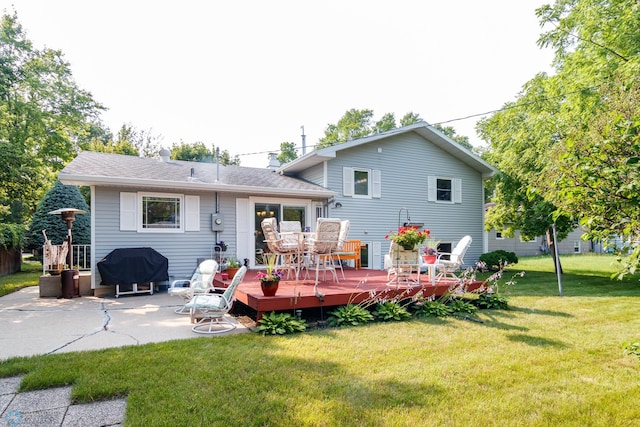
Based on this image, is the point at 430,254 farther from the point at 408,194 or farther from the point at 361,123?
the point at 361,123

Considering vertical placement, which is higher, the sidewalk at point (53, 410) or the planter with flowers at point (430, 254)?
the planter with flowers at point (430, 254)

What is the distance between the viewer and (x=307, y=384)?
9.87 feet

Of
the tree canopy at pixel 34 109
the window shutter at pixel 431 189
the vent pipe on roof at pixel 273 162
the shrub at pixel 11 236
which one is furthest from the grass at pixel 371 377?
the shrub at pixel 11 236

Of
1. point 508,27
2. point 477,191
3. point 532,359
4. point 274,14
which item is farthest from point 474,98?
point 532,359

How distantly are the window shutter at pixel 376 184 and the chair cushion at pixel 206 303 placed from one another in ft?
25.2

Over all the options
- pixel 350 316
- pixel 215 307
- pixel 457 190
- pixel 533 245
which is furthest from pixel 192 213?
pixel 533 245

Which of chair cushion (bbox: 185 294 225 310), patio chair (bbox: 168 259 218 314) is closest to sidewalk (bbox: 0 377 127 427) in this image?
chair cushion (bbox: 185 294 225 310)

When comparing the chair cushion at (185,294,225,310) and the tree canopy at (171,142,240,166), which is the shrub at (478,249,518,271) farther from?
the tree canopy at (171,142,240,166)

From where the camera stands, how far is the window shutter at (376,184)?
11.8 meters

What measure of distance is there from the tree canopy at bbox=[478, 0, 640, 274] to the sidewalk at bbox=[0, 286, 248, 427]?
11.2 feet

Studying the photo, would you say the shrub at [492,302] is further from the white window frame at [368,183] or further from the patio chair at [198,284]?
the white window frame at [368,183]

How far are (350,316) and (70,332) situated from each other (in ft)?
12.3

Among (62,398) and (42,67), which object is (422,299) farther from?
(42,67)

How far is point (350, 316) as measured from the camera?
5.23 metres
